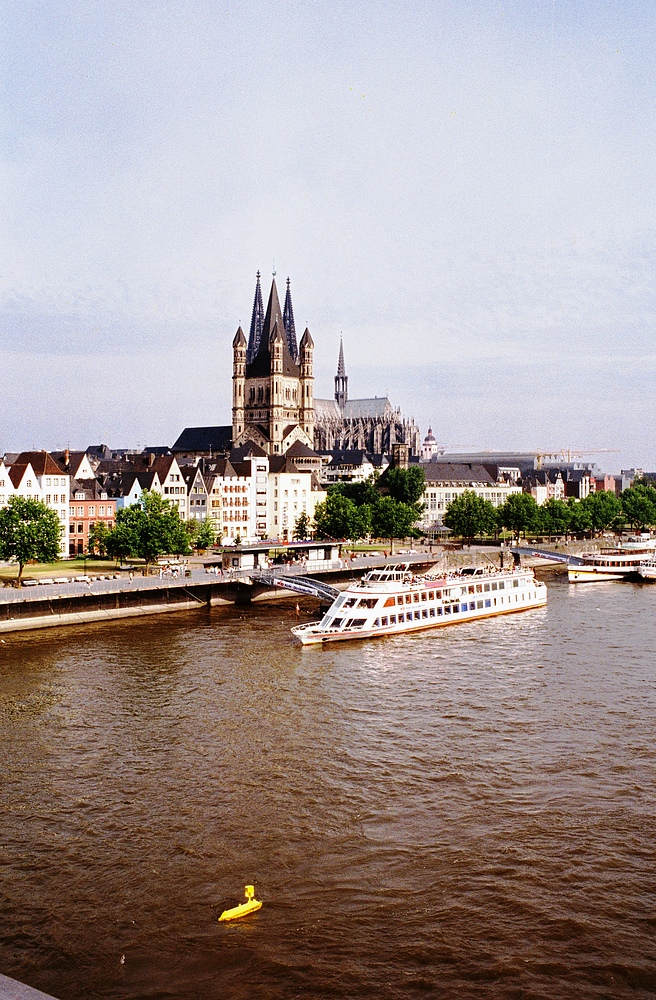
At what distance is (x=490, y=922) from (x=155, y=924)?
8.96 meters

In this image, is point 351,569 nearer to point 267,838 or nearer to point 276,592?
point 276,592

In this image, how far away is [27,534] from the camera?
83.9 m

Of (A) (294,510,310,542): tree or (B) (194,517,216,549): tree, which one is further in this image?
(A) (294,510,310,542): tree

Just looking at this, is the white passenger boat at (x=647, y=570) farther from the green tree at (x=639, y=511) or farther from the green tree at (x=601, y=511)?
the green tree at (x=639, y=511)

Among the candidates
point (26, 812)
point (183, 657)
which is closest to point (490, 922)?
point (26, 812)

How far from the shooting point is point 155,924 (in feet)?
81.6

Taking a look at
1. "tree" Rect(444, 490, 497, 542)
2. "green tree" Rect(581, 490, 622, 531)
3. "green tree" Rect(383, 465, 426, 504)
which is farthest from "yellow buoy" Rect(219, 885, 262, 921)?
"green tree" Rect(383, 465, 426, 504)

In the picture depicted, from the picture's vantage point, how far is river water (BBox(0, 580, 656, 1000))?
2322 centimetres

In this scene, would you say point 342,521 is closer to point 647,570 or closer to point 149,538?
point 149,538

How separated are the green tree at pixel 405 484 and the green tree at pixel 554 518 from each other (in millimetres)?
27210

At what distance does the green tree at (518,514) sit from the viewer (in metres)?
158

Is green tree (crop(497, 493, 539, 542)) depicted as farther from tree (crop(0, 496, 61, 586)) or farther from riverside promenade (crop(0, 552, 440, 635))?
A: tree (crop(0, 496, 61, 586))

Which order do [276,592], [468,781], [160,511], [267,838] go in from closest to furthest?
[267,838]
[468,781]
[276,592]
[160,511]

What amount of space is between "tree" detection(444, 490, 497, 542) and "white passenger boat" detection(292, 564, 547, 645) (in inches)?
2615
